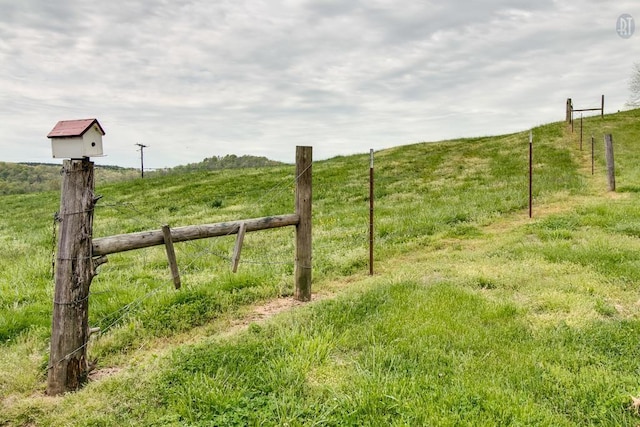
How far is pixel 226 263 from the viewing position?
10.3m

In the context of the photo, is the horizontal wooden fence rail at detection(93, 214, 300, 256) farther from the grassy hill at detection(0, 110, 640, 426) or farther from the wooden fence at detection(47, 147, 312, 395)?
the grassy hill at detection(0, 110, 640, 426)

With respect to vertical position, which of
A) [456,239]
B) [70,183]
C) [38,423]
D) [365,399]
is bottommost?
[38,423]

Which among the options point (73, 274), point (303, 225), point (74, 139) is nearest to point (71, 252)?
point (73, 274)

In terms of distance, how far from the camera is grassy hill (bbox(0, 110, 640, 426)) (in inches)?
165

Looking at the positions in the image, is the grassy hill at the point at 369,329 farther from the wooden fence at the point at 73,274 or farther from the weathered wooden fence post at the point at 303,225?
the weathered wooden fence post at the point at 303,225

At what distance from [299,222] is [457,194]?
12111mm

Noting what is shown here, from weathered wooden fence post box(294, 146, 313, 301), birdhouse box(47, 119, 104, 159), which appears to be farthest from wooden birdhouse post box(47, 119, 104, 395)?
weathered wooden fence post box(294, 146, 313, 301)

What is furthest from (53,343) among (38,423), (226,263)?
(226,263)

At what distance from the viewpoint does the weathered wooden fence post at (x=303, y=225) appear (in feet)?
25.0

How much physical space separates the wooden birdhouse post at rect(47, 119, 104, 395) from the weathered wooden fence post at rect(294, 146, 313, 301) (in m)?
3.41

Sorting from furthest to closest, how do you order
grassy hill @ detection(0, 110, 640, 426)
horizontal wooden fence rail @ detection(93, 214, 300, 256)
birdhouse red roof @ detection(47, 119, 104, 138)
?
horizontal wooden fence rail @ detection(93, 214, 300, 256)
birdhouse red roof @ detection(47, 119, 104, 138)
grassy hill @ detection(0, 110, 640, 426)

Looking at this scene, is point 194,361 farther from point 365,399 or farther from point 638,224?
point 638,224

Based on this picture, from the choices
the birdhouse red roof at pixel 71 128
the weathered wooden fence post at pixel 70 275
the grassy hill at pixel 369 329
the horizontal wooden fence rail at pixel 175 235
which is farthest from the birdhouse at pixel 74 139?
the grassy hill at pixel 369 329

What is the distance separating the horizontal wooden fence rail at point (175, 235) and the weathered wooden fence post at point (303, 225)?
162 mm
